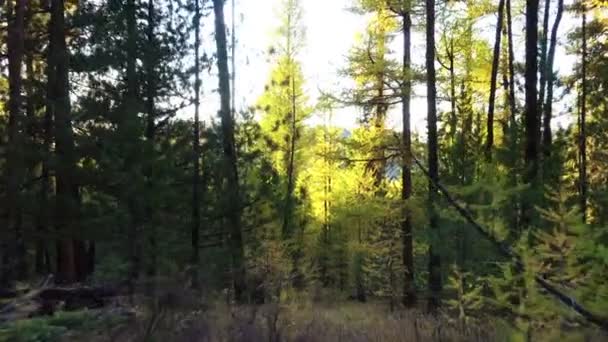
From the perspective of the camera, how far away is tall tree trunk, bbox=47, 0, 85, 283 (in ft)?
36.9

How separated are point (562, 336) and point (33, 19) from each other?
1532cm

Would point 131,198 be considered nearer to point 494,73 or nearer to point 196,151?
point 196,151

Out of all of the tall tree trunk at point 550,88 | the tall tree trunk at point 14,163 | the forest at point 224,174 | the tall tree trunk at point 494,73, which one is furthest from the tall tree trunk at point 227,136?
the tall tree trunk at point 550,88

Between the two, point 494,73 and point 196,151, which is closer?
point 196,151

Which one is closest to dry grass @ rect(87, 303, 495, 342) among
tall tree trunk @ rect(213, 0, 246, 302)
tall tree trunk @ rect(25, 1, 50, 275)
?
tall tree trunk @ rect(213, 0, 246, 302)

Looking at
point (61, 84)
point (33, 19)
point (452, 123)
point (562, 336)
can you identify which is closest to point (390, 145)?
point (452, 123)

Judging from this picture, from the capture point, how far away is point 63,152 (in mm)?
11375

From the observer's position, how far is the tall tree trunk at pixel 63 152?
11242 millimetres

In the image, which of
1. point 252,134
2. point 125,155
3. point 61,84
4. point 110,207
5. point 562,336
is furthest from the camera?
point 252,134

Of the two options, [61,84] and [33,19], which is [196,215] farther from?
[33,19]

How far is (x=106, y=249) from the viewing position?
37.2 ft

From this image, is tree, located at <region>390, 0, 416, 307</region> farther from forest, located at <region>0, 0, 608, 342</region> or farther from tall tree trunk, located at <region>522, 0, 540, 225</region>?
tall tree trunk, located at <region>522, 0, 540, 225</region>

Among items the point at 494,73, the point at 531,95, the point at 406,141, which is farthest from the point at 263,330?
the point at 494,73

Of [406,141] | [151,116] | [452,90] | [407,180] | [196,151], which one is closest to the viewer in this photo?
[151,116]
